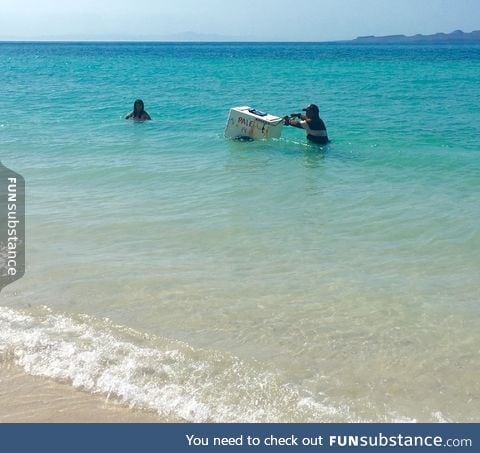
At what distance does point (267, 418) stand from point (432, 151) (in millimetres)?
10659

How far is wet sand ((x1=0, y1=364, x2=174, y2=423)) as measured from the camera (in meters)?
4.66

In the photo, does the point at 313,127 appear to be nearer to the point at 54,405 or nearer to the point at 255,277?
the point at 255,277

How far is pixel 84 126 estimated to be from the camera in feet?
57.8

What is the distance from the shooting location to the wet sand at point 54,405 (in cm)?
Answer: 466

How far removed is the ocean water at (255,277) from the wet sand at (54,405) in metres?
0.11

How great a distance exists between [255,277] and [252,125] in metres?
8.29

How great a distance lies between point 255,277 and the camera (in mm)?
7055

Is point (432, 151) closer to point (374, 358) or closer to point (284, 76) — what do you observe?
point (374, 358)
